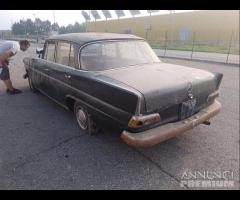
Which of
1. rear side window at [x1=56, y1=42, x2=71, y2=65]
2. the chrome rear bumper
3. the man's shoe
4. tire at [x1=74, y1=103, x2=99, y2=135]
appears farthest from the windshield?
the man's shoe

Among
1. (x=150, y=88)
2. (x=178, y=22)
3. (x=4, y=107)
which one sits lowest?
(x=4, y=107)

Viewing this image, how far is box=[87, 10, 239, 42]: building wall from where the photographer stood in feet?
116

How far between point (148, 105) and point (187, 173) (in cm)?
104

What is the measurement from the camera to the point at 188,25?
40938 mm

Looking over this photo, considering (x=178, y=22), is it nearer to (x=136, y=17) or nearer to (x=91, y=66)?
(x=136, y=17)

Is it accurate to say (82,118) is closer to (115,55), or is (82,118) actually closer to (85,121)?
(85,121)

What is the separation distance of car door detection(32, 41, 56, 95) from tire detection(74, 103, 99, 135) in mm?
1245

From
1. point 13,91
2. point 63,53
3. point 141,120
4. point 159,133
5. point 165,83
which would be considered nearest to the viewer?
point 141,120

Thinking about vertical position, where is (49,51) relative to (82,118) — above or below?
above

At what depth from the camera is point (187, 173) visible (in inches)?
109

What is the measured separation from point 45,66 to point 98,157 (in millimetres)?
2527

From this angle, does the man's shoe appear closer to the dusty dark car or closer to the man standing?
the man standing

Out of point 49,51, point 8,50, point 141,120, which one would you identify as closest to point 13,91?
point 8,50
